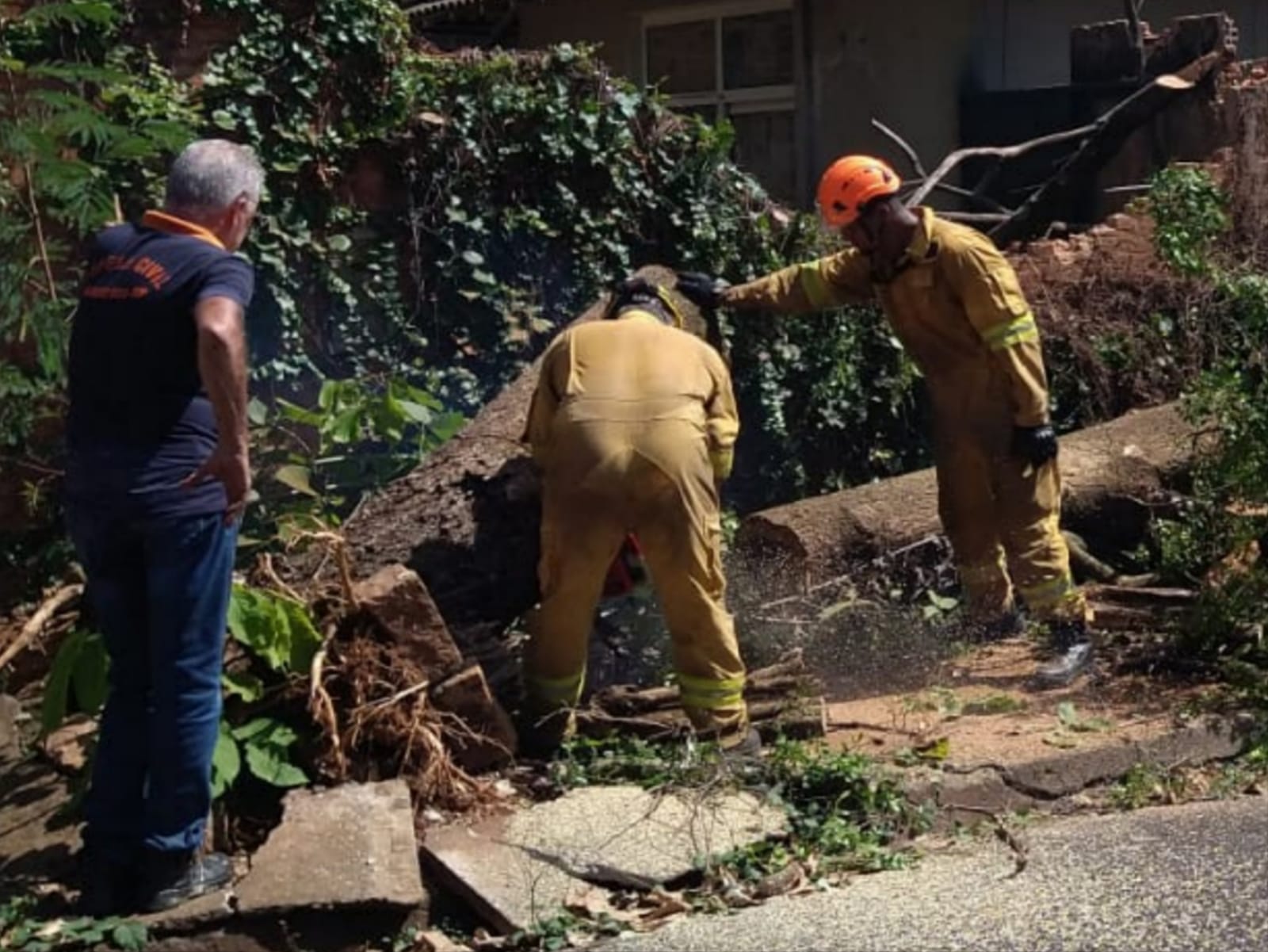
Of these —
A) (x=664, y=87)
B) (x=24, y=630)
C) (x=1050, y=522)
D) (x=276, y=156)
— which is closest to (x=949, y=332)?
(x=1050, y=522)

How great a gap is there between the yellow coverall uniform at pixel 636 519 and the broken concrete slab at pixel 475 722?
0.26 metres

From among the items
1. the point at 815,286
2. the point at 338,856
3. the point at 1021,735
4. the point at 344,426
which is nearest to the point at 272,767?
the point at 338,856

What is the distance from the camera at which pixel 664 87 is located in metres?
13.7

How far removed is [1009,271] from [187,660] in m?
3.82

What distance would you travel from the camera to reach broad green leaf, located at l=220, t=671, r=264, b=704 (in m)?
5.24

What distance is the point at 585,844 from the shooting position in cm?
511

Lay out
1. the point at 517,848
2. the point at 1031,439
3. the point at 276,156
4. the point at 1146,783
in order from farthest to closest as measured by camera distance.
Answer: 1. the point at 276,156
2. the point at 1031,439
3. the point at 1146,783
4. the point at 517,848

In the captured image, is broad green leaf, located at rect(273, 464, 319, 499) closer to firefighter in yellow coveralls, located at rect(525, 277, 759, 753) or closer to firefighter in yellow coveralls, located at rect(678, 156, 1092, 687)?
firefighter in yellow coveralls, located at rect(525, 277, 759, 753)

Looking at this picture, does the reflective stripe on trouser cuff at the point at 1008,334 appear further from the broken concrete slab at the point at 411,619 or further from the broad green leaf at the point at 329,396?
the broken concrete slab at the point at 411,619

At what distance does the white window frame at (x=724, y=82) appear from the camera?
518 inches

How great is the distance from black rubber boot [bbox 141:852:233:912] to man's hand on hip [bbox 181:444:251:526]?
875 mm

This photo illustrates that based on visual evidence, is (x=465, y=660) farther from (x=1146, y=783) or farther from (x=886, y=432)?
(x=886, y=432)

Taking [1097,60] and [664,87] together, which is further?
[664,87]

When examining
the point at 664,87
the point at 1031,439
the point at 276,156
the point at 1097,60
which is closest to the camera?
the point at 1031,439
